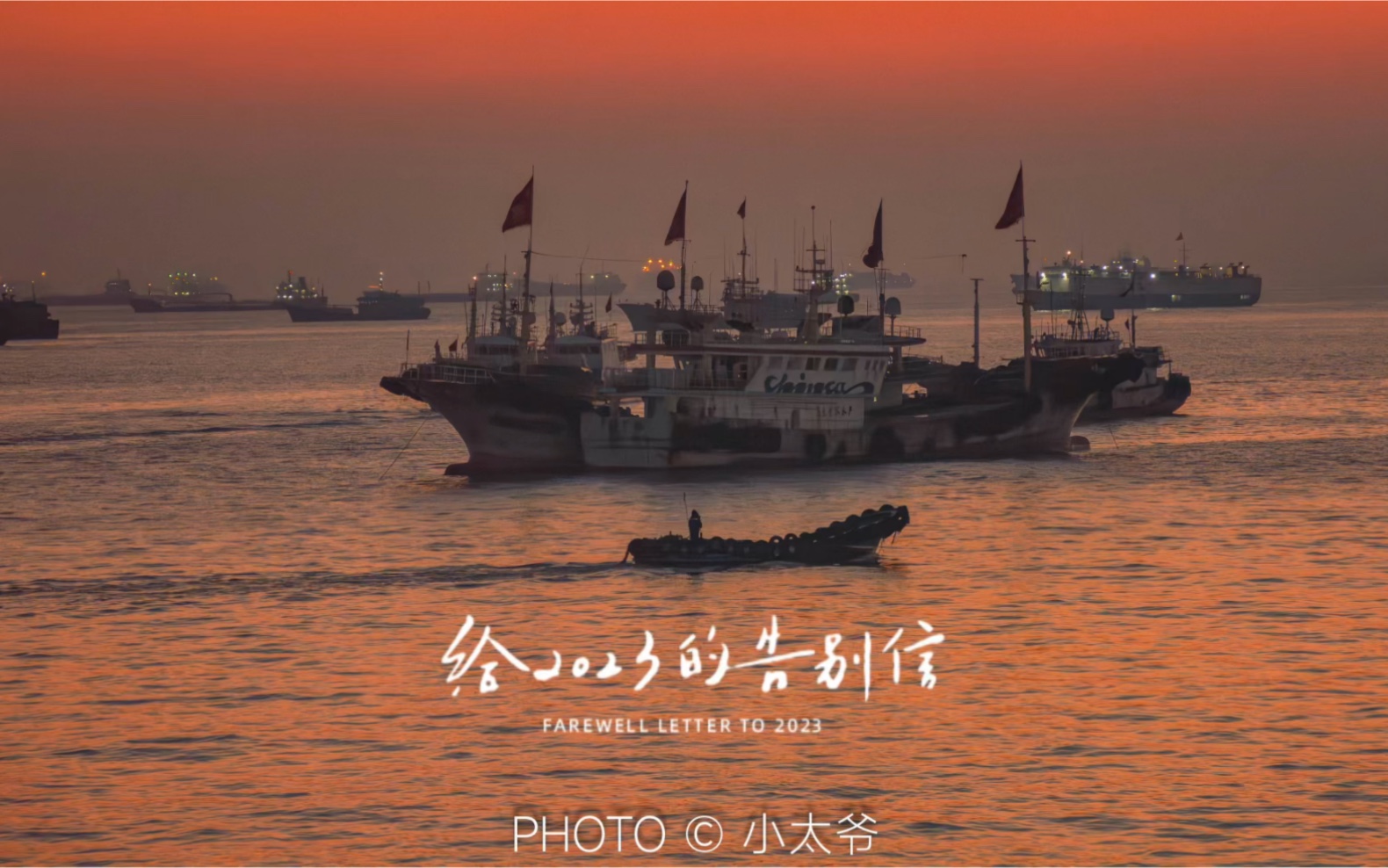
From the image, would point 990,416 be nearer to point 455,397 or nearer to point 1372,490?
point 1372,490

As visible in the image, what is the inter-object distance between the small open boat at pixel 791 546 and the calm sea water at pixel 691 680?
1088mm

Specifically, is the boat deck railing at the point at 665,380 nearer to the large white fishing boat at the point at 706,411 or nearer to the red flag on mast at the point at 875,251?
the large white fishing boat at the point at 706,411

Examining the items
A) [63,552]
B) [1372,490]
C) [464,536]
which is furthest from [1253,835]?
[1372,490]

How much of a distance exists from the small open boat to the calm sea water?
109cm

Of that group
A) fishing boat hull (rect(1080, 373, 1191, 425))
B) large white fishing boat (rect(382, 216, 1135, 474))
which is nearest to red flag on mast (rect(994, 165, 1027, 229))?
large white fishing boat (rect(382, 216, 1135, 474))

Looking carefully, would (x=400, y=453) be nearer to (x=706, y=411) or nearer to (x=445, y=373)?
(x=445, y=373)

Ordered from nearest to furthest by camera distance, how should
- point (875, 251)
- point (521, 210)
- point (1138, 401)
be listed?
point (521, 210)
point (875, 251)
point (1138, 401)

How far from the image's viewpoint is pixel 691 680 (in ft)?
113

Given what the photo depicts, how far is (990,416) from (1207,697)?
154 ft

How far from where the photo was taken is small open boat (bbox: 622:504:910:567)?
154 ft

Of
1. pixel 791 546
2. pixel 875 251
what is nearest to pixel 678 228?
pixel 875 251

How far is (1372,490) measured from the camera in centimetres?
6669

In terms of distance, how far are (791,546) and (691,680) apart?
534 inches

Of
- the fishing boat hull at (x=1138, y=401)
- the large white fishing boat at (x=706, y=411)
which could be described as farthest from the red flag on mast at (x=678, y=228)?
the fishing boat hull at (x=1138, y=401)
